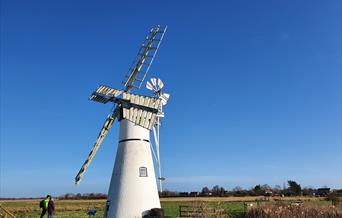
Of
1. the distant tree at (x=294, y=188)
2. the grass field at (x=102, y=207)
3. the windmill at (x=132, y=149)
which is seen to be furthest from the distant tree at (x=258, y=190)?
the windmill at (x=132, y=149)

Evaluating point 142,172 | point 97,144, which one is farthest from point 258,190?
point 142,172

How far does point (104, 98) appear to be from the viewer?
24.0 m

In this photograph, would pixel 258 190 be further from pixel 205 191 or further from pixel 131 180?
pixel 131 180

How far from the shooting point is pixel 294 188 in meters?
99.8

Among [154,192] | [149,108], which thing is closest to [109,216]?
[154,192]

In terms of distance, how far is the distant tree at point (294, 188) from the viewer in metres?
98.4

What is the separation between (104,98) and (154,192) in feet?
20.5

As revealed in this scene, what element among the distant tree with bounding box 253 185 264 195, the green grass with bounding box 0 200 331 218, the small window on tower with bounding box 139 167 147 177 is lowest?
the green grass with bounding box 0 200 331 218

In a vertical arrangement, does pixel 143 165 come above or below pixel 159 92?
below

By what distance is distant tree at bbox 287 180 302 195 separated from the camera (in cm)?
9836

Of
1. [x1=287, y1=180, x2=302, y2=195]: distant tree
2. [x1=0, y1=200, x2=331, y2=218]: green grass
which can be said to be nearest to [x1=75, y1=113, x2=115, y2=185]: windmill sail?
[x1=0, y1=200, x2=331, y2=218]: green grass

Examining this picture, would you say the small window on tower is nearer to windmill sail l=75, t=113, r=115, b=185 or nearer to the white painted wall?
the white painted wall

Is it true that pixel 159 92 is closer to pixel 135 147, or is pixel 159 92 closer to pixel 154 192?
pixel 135 147

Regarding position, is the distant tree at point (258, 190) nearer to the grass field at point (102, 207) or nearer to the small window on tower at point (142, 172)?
the grass field at point (102, 207)
